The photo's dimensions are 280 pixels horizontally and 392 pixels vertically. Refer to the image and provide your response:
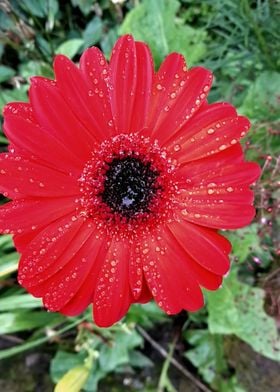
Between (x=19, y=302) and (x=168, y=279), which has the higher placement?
(x=168, y=279)

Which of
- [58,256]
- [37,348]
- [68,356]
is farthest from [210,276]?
[37,348]

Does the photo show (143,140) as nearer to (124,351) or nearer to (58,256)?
(58,256)

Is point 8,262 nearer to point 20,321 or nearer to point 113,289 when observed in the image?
point 20,321

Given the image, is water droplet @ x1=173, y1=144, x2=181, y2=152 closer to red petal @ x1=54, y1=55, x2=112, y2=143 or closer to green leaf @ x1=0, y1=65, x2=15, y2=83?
red petal @ x1=54, y1=55, x2=112, y2=143

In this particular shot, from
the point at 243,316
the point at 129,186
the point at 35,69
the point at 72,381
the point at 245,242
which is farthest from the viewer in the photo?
the point at 35,69

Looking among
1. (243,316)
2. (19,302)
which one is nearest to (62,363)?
(19,302)

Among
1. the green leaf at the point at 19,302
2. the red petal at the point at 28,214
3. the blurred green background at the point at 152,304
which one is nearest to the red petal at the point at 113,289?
the red petal at the point at 28,214

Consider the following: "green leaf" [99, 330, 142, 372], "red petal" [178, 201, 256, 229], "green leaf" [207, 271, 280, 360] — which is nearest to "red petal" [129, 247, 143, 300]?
"red petal" [178, 201, 256, 229]
